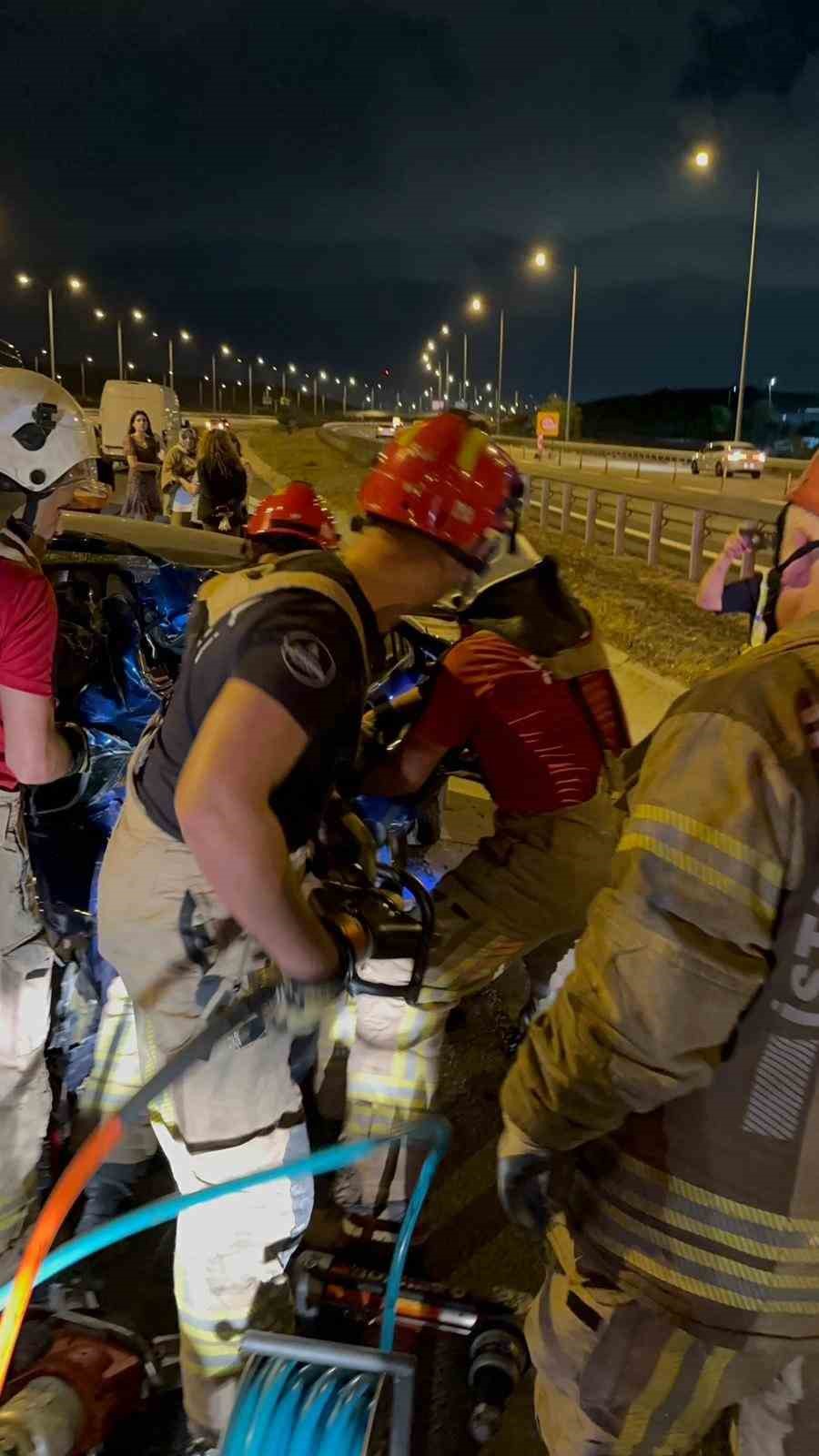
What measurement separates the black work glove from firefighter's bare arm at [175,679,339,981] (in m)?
0.58

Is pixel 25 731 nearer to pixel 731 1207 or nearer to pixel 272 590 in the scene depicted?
pixel 272 590

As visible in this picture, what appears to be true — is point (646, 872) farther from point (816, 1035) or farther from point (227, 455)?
point (227, 455)

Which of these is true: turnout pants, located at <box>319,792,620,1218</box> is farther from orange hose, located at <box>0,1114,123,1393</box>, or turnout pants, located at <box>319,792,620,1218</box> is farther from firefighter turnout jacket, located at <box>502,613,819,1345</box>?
firefighter turnout jacket, located at <box>502,613,819,1345</box>

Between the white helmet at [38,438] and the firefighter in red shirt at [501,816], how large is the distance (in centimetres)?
121

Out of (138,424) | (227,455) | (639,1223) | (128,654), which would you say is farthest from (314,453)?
(639,1223)

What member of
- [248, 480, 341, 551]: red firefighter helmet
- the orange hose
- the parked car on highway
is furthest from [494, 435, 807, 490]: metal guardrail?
the orange hose

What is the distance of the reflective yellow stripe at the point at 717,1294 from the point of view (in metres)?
1.57

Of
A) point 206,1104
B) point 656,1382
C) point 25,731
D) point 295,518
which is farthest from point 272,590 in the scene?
point 295,518

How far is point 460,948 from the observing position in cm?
346

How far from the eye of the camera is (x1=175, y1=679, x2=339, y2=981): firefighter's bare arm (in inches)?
76.4

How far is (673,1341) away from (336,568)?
1426mm

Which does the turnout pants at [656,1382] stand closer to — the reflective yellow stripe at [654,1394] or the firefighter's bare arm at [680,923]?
the reflective yellow stripe at [654,1394]

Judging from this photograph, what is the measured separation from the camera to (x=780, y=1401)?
1.63 metres

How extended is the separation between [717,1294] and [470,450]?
1.75m
